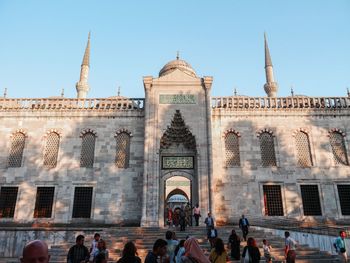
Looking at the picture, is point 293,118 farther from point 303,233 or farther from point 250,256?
point 250,256

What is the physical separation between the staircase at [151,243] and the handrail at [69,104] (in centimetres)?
945

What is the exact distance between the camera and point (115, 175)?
20.6 m

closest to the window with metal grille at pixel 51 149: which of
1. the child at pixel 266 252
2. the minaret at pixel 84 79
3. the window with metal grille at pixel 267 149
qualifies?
the minaret at pixel 84 79

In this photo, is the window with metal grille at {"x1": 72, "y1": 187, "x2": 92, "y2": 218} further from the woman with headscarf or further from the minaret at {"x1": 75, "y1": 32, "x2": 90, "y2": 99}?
the woman with headscarf

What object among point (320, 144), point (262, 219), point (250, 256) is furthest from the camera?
point (320, 144)

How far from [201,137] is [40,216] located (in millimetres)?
12098

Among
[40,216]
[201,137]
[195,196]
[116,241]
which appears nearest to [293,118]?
[201,137]

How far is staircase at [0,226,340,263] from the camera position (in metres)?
11.5

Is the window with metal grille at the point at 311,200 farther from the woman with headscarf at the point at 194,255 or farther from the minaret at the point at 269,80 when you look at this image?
the woman with headscarf at the point at 194,255

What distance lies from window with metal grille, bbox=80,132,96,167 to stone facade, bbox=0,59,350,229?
0.35m

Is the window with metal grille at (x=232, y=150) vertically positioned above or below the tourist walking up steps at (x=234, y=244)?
above

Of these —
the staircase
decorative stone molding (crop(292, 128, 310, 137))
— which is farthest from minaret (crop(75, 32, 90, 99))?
decorative stone molding (crop(292, 128, 310, 137))

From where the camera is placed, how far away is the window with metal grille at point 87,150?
831 inches

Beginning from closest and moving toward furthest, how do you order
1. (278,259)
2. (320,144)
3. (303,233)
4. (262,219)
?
(278,259), (303,233), (262,219), (320,144)
